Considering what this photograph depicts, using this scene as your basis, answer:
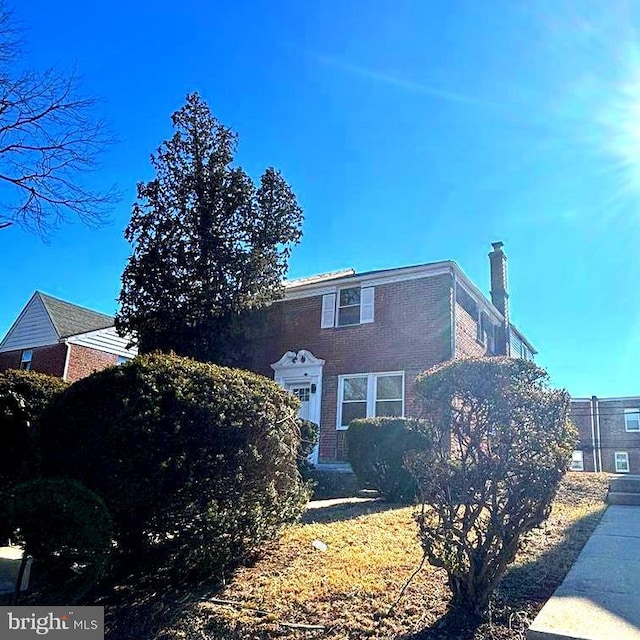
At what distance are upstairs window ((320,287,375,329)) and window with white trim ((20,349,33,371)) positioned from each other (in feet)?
48.7

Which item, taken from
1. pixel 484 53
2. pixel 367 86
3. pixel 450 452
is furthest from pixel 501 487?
pixel 367 86

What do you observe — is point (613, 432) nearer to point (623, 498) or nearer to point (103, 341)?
point (623, 498)

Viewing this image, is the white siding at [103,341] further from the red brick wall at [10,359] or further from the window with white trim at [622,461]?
the window with white trim at [622,461]

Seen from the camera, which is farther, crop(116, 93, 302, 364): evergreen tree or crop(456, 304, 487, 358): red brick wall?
crop(116, 93, 302, 364): evergreen tree

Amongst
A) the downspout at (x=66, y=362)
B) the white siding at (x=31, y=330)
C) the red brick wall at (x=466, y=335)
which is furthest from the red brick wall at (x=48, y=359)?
the red brick wall at (x=466, y=335)

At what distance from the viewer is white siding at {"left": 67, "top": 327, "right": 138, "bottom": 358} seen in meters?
21.7

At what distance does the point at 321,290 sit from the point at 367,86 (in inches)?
277

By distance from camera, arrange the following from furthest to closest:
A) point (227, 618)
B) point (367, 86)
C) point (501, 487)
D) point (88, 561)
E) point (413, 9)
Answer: point (367, 86) → point (413, 9) → point (88, 561) → point (227, 618) → point (501, 487)

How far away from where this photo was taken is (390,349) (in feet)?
44.1

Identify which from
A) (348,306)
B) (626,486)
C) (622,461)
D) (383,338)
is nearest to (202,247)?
(348,306)

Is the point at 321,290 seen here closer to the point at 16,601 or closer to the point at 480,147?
the point at 480,147

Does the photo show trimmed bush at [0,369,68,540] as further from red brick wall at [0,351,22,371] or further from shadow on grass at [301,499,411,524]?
red brick wall at [0,351,22,371]

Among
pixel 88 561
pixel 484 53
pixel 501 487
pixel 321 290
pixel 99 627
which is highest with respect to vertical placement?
pixel 484 53

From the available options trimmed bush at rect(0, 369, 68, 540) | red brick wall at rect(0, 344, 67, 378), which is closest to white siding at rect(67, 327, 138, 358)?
red brick wall at rect(0, 344, 67, 378)
